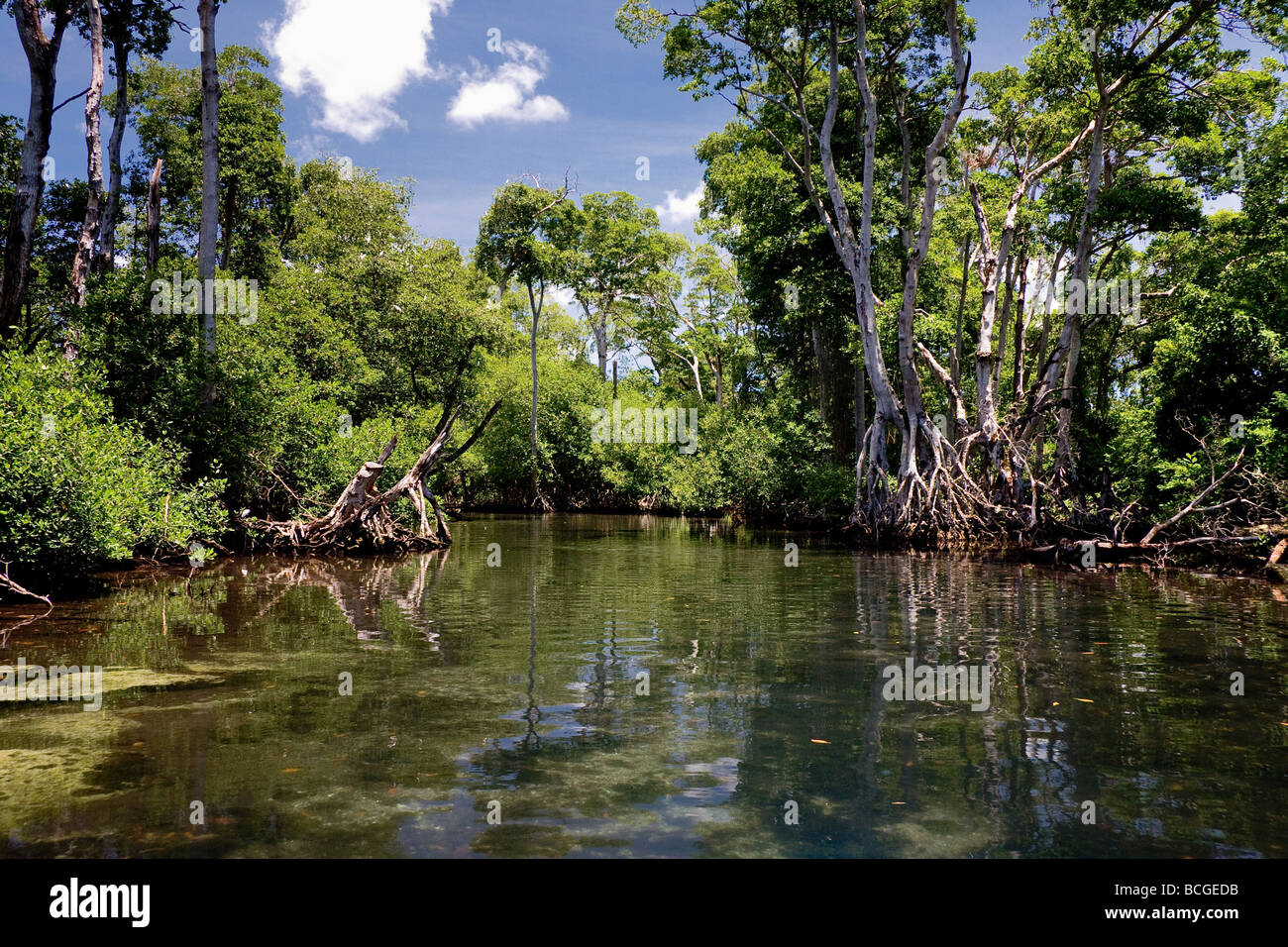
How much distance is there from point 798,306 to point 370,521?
1608cm

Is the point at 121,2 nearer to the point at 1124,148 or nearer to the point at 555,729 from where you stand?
the point at 555,729

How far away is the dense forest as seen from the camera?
14.0 metres

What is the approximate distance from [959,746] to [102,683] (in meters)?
6.28

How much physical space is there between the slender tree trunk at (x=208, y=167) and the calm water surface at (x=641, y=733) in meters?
7.37

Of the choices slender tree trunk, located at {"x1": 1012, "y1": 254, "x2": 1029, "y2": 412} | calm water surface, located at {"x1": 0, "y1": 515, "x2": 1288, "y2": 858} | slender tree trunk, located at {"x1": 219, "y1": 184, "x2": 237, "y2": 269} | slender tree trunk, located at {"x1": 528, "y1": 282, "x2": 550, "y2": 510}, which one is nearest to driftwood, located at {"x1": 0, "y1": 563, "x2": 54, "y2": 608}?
calm water surface, located at {"x1": 0, "y1": 515, "x2": 1288, "y2": 858}

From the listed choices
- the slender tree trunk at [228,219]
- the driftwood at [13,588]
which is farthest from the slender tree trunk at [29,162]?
the slender tree trunk at [228,219]

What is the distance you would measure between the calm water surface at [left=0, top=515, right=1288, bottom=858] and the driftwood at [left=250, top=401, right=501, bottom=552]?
623 cm

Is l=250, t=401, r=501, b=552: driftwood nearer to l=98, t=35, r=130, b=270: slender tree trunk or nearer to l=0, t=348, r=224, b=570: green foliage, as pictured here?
l=0, t=348, r=224, b=570: green foliage

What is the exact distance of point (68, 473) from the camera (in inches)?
375

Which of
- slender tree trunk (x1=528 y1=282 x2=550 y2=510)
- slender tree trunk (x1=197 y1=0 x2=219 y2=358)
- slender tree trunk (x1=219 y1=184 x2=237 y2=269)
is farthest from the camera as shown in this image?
slender tree trunk (x1=528 y1=282 x2=550 y2=510)

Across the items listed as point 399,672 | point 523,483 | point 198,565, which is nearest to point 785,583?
point 399,672

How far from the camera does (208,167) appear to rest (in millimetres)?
16109

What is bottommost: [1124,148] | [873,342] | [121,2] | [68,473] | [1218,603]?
[1218,603]

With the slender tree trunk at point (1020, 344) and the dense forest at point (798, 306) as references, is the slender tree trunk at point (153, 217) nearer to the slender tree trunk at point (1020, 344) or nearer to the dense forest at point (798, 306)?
the dense forest at point (798, 306)
